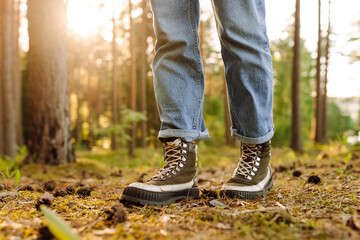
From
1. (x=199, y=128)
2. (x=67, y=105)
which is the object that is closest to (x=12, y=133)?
(x=67, y=105)

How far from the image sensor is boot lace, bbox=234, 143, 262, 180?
1891mm

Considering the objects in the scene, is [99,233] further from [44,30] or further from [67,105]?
[44,30]

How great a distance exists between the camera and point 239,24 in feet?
5.77

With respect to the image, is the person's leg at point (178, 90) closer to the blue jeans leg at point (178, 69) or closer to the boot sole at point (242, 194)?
the blue jeans leg at point (178, 69)

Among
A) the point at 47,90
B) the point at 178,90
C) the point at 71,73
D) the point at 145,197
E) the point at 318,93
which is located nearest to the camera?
the point at 145,197

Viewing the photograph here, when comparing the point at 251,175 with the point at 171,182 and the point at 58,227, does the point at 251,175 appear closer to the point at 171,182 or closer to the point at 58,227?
the point at 171,182

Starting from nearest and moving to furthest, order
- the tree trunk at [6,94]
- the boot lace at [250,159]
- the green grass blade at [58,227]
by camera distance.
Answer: the green grass blade at [58,227]
the boot lace at [250,159]
the tree trunk at [6,94]

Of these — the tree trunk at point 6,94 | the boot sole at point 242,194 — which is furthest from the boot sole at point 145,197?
the tree trunk at point 6,94

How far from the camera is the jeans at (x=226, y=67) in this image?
178cm

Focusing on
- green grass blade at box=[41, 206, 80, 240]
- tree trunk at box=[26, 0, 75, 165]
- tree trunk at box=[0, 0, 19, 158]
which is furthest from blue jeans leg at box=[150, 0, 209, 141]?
tree trunk at box=[0, 0, 19, 158]

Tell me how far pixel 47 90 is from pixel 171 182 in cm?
390

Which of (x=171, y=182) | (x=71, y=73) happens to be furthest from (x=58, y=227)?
(x=71, y=73)

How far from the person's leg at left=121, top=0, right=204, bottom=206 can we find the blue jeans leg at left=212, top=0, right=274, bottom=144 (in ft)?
0.64

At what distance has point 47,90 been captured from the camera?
4.91 m
